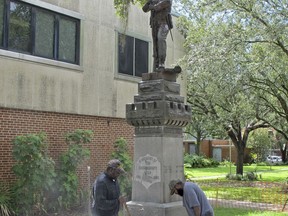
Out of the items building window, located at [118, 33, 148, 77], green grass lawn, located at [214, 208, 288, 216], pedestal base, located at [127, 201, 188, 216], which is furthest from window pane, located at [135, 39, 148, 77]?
pedestal base, located at [127, 201, 188, 216]

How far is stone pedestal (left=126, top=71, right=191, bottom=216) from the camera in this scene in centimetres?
856

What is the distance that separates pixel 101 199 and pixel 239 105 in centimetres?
1829

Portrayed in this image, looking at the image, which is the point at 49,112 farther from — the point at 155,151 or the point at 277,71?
the point at 277,71

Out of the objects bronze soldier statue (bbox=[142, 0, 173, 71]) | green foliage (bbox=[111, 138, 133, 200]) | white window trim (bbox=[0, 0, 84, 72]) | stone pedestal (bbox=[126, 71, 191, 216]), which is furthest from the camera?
green foliage (bbox=[111, 138, 133, 200])

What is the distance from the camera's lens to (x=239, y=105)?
78.8 ft

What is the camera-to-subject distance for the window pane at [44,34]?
563 inches

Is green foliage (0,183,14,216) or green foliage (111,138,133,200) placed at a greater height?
green foliage (111,138,133,200)

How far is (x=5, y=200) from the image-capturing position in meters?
12.1

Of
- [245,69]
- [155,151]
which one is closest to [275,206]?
[245,69]

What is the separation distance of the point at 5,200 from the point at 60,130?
3.40 metres

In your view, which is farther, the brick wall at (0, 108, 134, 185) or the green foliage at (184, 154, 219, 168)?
the green foliage at (184, 154, 219, 168)

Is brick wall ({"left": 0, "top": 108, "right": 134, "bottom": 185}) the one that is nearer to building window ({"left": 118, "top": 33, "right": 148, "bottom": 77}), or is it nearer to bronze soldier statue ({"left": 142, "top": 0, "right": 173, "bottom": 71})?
building window ({"left": 118, "top": 33, "right": 148, "bottom": 77})

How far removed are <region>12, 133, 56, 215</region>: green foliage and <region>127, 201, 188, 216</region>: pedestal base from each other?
4553mm

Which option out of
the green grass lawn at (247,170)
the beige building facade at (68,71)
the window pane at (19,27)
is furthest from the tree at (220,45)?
the green grass lawn at (247,170)
